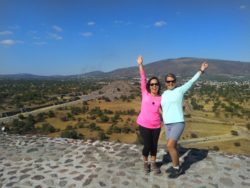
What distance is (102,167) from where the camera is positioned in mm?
6578

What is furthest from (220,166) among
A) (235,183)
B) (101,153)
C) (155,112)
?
(101,153)

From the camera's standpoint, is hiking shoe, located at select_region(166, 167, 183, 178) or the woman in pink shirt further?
hiking shoe, located at select_region(166, 167, 183, 178)

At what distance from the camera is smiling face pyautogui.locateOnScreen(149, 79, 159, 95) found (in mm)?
5613

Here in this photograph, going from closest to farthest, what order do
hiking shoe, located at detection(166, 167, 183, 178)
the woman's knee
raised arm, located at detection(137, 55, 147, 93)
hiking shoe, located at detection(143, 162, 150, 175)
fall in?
the woman's knee → raised arm, located at detection(137, 55, 147, 93) → hiking shoe, located at detection(166, 167, 183, 178) → hiking shoe, located at detection(143, 162, 150, 175)

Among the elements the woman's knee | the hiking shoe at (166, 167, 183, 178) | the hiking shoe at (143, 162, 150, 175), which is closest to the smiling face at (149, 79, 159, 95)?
the woman's knee

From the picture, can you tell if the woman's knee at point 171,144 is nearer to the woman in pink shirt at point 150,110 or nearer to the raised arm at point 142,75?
the woman in pink shirt at point 150,110

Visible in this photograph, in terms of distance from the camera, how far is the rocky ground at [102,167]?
5930mm

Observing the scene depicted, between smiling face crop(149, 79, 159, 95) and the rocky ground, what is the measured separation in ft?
5.95

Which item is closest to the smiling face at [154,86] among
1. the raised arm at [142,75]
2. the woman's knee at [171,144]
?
the raised arm at [142,75]

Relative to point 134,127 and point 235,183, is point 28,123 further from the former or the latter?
point 235,183

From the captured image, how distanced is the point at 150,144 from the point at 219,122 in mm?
30748

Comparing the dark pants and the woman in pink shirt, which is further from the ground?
the woman in pink shirt

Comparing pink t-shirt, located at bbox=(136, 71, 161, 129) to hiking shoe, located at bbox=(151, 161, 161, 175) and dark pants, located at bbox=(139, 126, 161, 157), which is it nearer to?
dark pants, located at bbox=(139, 126, 161, 157)

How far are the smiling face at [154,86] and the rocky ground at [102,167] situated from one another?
1815mm
